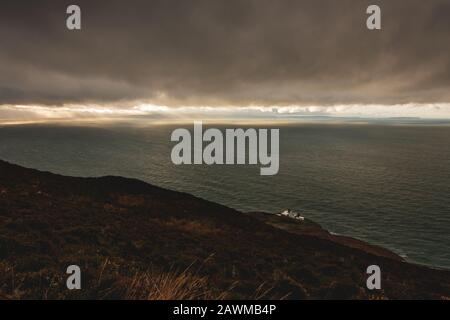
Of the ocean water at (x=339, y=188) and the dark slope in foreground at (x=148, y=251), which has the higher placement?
the dark slope in foreground at (x=148, y=251)

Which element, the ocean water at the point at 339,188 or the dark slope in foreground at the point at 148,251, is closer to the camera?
the dark slope in foreground at the point at 148,251

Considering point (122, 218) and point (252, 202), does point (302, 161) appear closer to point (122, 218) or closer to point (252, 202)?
point (252, 202)

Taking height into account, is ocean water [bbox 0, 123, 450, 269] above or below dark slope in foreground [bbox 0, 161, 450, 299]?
below

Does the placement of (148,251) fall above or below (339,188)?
above

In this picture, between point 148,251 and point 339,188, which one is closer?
point 148,251

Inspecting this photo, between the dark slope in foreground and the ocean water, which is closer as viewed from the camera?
the dark slope in foreground

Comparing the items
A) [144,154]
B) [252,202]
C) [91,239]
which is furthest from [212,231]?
[144,154]
